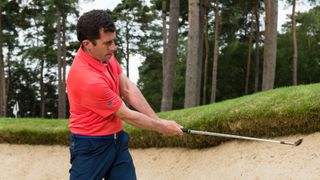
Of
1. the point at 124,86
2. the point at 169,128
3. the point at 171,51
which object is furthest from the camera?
the point at 171,51

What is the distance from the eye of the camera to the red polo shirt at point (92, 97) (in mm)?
3496

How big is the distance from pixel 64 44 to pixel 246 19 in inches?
581

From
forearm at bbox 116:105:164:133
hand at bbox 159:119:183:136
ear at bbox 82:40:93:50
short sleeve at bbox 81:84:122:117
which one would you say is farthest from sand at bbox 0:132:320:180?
ear at bbox 82:40:93:50

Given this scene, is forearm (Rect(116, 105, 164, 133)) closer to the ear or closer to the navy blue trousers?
the navy blue trousers

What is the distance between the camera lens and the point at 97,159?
12.3 ft

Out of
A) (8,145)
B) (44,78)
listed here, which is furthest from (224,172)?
(44,78)

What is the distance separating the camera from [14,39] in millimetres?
39062

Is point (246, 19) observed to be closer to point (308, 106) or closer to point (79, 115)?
point (308, 106)

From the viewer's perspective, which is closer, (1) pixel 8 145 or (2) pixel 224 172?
(2) pixel 224 172

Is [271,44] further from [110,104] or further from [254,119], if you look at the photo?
[110,104]

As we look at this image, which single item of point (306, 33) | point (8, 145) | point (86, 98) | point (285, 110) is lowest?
point (8, 145)

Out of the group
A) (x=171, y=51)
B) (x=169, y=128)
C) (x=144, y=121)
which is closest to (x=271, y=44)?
(x=171, y=51)

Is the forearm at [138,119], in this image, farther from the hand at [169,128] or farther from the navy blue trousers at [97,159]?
the navy blue trousers at [97,159]

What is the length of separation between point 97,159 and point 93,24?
3.43ft
